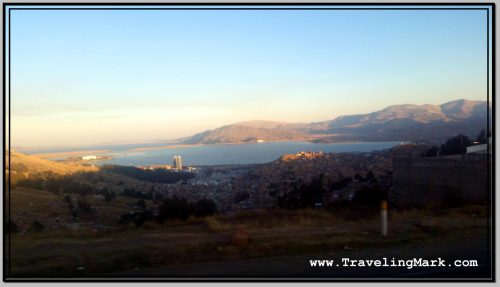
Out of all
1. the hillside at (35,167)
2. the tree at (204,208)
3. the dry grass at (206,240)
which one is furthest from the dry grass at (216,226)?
the hillside at (35,167)

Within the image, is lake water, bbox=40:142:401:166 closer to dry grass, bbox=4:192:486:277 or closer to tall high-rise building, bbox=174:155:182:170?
tall high-rise building, bbox=174:155:182:170

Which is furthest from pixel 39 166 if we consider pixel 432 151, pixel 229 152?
pixel 432 151

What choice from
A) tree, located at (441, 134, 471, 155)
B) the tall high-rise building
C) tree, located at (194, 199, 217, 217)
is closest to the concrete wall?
tree, located at (441, 134, 471, 155)

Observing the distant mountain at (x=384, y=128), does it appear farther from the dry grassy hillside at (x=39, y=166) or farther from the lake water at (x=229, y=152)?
the dry grassy hillside at (x=39, y=166)

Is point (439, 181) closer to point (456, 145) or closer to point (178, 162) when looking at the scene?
point (456, 145)

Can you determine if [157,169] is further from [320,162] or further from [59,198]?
[320,162]

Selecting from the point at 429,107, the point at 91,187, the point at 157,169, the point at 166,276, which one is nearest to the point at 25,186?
the point at 91,187
